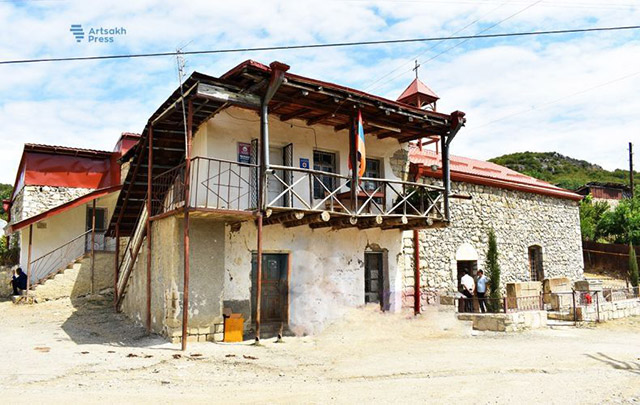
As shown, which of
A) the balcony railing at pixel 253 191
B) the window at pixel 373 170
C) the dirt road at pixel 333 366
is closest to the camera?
the dirt road at pixel 333 366

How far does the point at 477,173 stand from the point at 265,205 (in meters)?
10.3

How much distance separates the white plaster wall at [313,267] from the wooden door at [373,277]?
0.85ft

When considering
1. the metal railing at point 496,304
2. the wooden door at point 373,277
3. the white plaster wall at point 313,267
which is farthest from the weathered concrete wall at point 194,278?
the metal railing at point 496,304

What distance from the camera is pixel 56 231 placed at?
17.9 m

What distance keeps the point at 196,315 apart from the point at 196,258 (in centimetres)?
115

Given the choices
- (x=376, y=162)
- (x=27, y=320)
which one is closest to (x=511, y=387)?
(x=376, y=162)

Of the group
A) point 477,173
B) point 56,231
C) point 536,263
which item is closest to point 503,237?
point 477,173

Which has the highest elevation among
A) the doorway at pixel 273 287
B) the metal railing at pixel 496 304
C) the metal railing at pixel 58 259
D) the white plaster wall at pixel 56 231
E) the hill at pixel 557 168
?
the hill at pixel 557 168

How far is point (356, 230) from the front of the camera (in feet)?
44.0

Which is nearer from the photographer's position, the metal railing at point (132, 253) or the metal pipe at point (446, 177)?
the metal railing at point (132, 253)

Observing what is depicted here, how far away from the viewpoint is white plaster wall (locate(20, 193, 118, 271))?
17562 mm

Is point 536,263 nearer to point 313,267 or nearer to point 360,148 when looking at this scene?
point 313,267

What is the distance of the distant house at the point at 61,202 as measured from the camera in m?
17.5

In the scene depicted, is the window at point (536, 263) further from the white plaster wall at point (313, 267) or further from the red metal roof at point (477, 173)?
the white plaster wall at point (313, 267)
